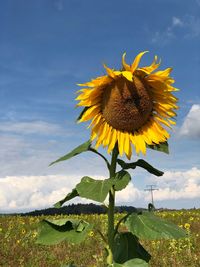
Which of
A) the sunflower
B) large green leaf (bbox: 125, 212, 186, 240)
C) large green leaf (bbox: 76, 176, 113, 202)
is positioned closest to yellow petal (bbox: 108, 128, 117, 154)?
the sunflower

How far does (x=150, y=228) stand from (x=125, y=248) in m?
0.48

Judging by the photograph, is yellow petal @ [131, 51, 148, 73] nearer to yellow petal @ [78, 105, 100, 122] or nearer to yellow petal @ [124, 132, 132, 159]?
yellow petal @ [78, 105, 100, 122]

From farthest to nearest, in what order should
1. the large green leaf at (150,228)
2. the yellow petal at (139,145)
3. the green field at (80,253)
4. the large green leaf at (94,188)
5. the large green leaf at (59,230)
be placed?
the green field at (80,253)
the yellow petal at (139,145)
the large green leaf at (59,230)
the large green leaf at (150,228)
the large green leaf at (94,188)

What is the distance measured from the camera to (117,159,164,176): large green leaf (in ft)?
11.4

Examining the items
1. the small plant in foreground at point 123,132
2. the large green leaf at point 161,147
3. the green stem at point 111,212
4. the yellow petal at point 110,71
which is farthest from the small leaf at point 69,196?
the yellow petal at point 110,71

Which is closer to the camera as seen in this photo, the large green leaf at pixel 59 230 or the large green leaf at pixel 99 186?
the large green leaf at pixel 99 186

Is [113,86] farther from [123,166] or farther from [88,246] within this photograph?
[88,246]

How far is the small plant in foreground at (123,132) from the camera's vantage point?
325cm

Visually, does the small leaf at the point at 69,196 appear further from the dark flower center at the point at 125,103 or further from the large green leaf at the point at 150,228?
the dark flower center at the point at 125,103

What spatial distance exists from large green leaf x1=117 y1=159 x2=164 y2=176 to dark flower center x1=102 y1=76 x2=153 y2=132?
265mm

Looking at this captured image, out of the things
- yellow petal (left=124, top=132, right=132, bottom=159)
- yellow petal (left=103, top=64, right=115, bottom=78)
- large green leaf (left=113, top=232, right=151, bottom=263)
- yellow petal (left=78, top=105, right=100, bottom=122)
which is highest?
yellow petal (left=103, top=64, right=115, bottom=78)

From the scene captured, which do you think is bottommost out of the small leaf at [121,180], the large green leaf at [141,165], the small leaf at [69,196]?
the small leaf at [69,196]

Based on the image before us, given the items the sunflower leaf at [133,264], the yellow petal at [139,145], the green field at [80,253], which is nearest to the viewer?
the sunflower leaf at [133,264]

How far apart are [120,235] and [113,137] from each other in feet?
2.60
